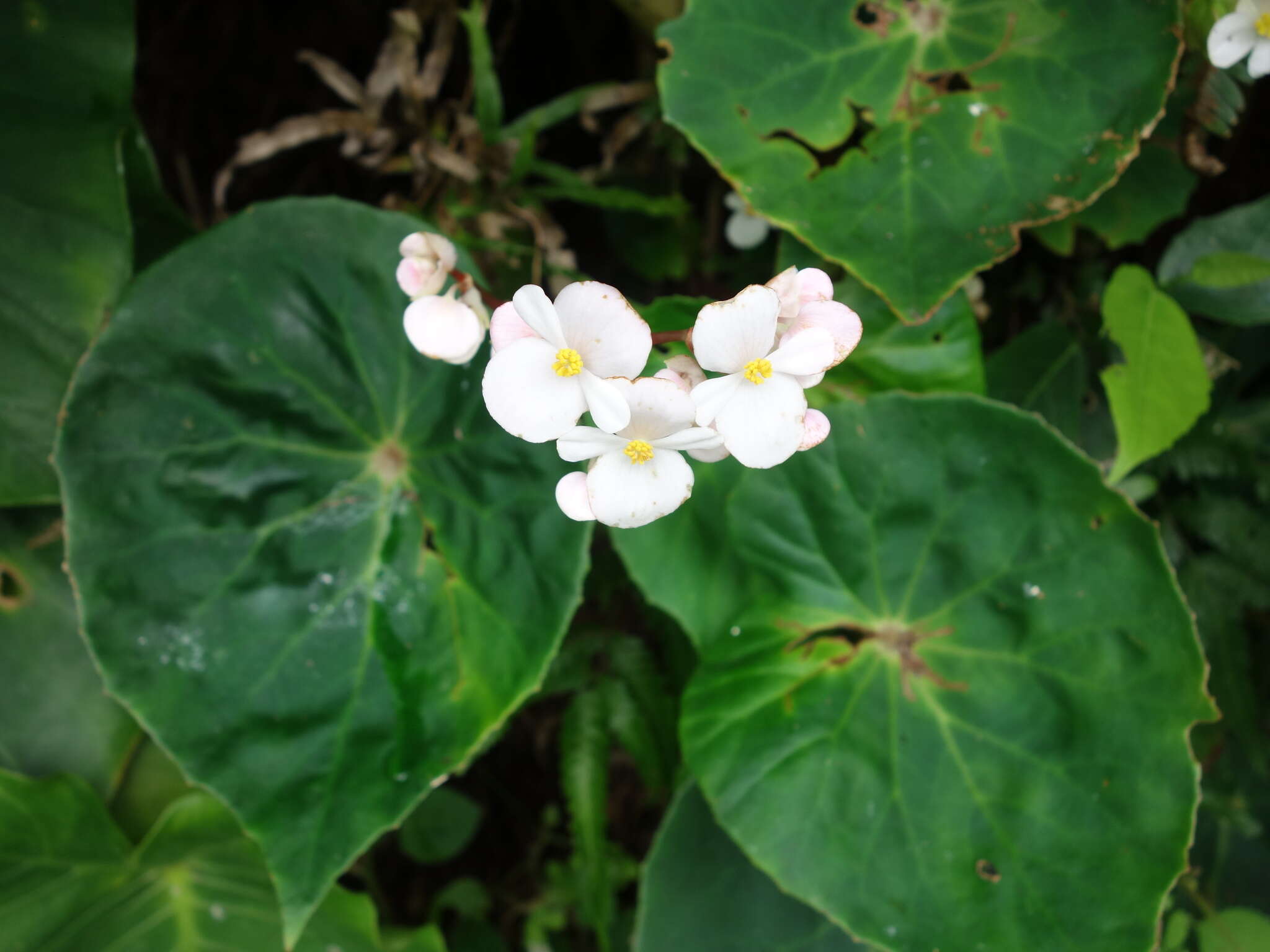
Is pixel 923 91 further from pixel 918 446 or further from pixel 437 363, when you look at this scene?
pixel 437 363

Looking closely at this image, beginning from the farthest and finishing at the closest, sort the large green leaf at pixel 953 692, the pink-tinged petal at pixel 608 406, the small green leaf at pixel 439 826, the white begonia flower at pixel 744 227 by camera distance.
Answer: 1. the small green leaf at pixel 439 826
2. the white begonia flower at pixel 744 227
3. the large green leaf at pixel 953 692
4. the pink-tinged petal at pixel 608 406

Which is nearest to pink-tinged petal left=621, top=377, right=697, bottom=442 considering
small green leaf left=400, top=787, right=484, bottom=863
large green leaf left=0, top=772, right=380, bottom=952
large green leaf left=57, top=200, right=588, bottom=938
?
large green leaf left=57, top=200, right=588, bottom=938

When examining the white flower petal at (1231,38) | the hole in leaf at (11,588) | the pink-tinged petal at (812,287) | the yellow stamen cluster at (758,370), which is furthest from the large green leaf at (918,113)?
the hole in leaf at (11,588)

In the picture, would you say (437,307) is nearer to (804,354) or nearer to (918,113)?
(804,354)

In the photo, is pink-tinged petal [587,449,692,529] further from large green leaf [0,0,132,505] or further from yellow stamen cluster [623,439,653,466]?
large green leaf [0,0,132,505]

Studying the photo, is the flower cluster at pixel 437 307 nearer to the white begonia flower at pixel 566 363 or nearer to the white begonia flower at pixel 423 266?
the white begonia flower at pixel 423 266

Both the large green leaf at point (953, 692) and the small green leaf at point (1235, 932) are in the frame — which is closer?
the large green leaf at point (953, 692)

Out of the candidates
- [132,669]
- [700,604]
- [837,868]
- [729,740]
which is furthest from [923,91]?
[132,669]

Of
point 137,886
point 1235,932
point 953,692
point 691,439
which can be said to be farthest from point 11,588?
point 1235,932
